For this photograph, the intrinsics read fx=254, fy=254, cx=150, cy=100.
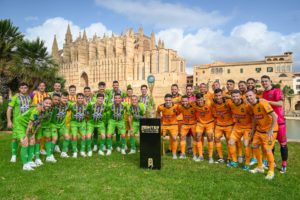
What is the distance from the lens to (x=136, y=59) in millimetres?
69000

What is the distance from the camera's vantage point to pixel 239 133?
6.60 meters

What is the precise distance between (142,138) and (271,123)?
3.02 metres

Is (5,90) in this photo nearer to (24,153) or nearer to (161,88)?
(24,153)

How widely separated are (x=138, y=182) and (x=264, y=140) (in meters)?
3.10

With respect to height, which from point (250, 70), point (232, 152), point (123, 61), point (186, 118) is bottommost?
point (232, 152)

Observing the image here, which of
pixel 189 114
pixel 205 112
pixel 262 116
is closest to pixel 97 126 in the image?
pixel 189 114

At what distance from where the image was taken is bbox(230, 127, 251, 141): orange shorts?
255 inches

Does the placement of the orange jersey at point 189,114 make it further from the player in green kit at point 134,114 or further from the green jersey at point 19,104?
the green jersey at point 19,104

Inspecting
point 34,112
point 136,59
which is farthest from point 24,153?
point 136,59

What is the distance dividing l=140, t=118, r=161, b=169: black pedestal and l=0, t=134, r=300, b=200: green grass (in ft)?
0.86

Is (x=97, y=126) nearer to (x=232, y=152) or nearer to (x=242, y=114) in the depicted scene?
(x=232, y=152)

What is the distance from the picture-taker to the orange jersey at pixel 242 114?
254 inches

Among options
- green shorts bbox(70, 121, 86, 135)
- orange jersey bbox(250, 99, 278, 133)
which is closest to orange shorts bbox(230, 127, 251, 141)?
orange jersey bbox(250, 99, 278, 133)

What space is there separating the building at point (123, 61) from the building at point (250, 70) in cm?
559
